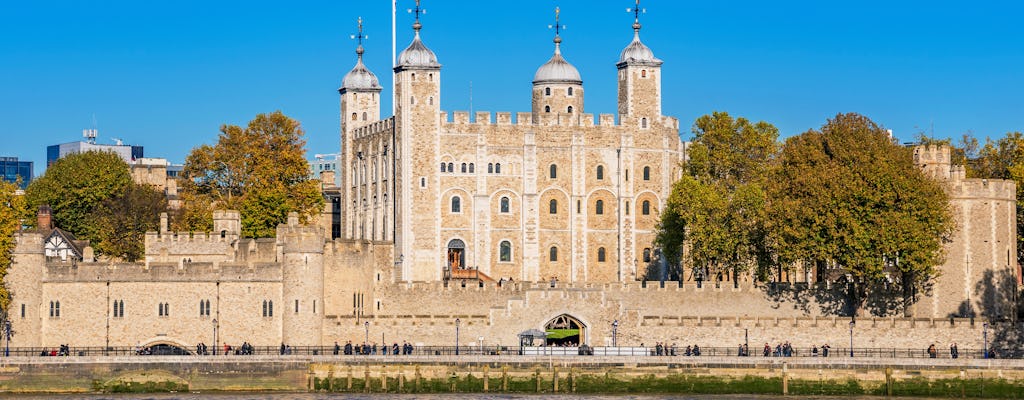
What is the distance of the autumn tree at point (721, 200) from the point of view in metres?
97.4

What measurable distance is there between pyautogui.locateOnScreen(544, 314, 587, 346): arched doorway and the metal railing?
3225 mm

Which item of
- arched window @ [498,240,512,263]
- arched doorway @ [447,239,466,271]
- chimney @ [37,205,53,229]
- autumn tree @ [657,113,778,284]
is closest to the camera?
autumn tree @ [657,113,778,284]

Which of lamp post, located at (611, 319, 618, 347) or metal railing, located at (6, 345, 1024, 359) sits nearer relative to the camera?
metal railing, located at (6, 345, 1024, 359)

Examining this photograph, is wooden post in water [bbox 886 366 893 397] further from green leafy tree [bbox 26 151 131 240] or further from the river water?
green leafy tree [bbox 26 151 131 240]

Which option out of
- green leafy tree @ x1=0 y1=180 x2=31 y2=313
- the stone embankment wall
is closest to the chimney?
green leafy tree @ x1=0 y1=180 x2=31 y2=313

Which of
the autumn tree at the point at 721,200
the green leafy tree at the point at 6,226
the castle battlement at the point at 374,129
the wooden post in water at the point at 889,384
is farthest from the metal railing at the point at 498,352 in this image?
the castle battlement at the point at 374,129

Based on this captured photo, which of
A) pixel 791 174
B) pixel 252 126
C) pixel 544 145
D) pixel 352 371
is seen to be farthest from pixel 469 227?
pixel 352 371

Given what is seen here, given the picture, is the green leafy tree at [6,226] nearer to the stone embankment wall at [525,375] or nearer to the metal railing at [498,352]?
the metal railing at [498,352]

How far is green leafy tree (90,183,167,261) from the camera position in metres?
105

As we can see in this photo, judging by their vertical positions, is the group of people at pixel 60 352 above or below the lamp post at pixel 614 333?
below

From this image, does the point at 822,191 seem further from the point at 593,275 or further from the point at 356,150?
the point at 356,150

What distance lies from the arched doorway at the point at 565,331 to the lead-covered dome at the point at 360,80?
29.3 meters

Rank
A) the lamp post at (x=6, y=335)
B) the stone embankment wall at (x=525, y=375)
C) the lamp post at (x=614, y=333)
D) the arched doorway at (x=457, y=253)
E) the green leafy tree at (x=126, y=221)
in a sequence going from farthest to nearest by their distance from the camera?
the arched doorway at (x=457, y=253) < the green leafy tree at (x=126, y=221) < the lamp post at (x=614, y=333) < the lamp post at (x=6, y=335) < the stone embankment wall at (x=525, y=375)

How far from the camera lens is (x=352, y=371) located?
262ft
